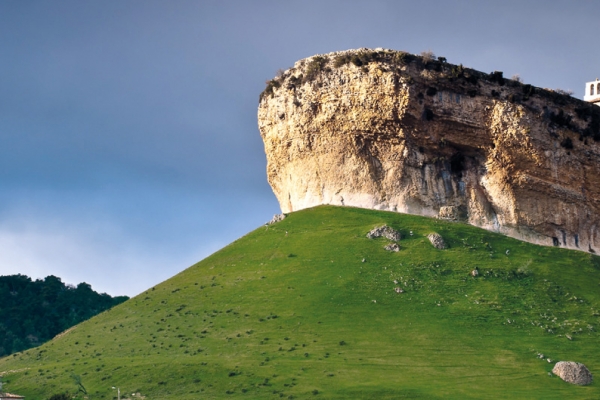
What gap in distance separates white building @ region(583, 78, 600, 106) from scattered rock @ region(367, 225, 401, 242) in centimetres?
3113

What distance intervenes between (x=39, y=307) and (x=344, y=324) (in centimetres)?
5278

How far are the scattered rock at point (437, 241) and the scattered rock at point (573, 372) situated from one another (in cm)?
1655

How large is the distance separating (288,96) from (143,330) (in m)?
26.5

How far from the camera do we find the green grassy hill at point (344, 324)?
49594mm

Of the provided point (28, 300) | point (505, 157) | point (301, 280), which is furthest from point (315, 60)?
point (28, 300)

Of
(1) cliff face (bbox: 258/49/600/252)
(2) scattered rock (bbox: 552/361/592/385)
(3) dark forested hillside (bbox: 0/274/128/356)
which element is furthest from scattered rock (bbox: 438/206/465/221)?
(3) dark forested hillside (bbox: 0/274/128/356)

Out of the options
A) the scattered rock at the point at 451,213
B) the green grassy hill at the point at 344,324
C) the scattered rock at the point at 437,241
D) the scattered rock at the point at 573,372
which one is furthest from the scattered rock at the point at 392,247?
the scattered rock at the point at 573,372

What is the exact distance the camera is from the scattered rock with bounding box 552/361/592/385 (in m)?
50.8

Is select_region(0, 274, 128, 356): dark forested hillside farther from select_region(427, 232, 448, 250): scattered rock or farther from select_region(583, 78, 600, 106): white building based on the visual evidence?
select_region(583, 78, 600, 106): white building

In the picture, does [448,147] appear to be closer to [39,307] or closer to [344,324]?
[344,324]

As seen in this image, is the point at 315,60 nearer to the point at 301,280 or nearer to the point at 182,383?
the point at 301,280

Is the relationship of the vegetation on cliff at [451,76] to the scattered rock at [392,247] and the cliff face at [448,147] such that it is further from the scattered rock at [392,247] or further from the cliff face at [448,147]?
the scattered rock at [392,247]

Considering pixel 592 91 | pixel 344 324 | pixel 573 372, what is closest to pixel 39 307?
pixel 344 324

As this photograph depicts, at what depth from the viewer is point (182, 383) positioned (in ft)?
162
